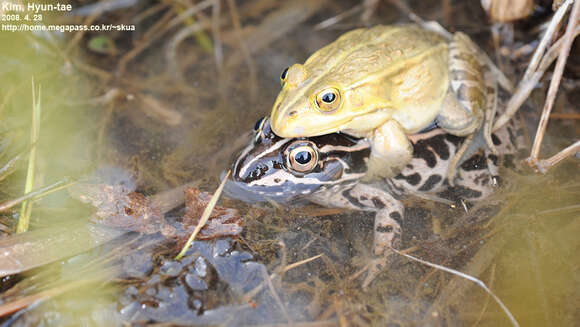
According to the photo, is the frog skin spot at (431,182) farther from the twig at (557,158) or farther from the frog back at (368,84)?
the twig at (557,158)

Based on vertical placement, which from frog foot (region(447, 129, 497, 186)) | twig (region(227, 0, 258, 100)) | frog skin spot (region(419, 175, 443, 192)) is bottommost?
frog skin spot (region(419, 175, 443, 192))

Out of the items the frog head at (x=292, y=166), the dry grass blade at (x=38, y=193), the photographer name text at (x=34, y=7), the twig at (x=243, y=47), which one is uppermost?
the photographer name text at (x=34, y=7)

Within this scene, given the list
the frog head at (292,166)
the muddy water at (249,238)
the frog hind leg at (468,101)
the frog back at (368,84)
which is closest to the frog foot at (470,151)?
the frog hind leg at (468,101)

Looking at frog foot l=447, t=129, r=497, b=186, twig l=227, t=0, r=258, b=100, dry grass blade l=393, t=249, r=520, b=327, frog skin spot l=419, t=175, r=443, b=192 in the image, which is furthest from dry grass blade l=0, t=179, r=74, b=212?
frog foot l=447, t=129, r=497, b=186

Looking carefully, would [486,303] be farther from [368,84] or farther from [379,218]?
[368,84]

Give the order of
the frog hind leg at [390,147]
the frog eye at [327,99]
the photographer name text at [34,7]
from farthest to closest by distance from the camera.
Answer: the photographer name text at [34,7], the frog hind leg at [390,147], the frog eye at [327,99]

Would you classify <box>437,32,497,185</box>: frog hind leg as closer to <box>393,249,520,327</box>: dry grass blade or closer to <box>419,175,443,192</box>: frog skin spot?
<box>419,175,443,192</box>: frog skin spot

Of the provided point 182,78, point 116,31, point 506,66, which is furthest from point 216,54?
point 506,66
